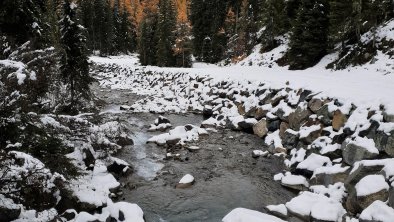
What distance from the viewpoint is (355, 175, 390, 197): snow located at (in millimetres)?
8359

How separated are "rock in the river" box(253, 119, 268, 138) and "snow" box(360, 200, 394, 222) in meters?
8.85

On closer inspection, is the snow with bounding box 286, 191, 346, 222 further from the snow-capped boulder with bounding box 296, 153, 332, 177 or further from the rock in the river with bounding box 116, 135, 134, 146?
the rock in the river with bounding box 116, 135, 134, 146

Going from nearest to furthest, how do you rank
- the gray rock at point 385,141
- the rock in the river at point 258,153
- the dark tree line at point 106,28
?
1. the gray rock at point 385,141
2. the rock in the river at point 258,153
3. the dark tree line at point 106,28

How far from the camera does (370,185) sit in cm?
855

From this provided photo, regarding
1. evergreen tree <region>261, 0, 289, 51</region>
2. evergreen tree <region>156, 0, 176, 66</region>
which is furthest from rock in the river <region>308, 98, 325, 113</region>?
evergreen tree <region>156, 0, 176, 66</region>

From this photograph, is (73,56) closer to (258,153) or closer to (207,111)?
(207,111)

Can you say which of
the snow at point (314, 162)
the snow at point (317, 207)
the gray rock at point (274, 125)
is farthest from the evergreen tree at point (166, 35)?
the snow at point (317, 207)

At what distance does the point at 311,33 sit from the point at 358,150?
→ 15981mm

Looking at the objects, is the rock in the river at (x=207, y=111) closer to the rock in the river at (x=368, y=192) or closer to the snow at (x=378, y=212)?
the rock in the river at (x=368, y=192)

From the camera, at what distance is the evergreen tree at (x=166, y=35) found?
4512cm

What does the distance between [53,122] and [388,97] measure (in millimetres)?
10304

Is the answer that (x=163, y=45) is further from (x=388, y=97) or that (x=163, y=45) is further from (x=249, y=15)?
(x=388, y=97)

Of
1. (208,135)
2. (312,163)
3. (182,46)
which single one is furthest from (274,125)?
(182,46)

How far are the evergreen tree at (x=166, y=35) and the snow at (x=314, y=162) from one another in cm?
3597
